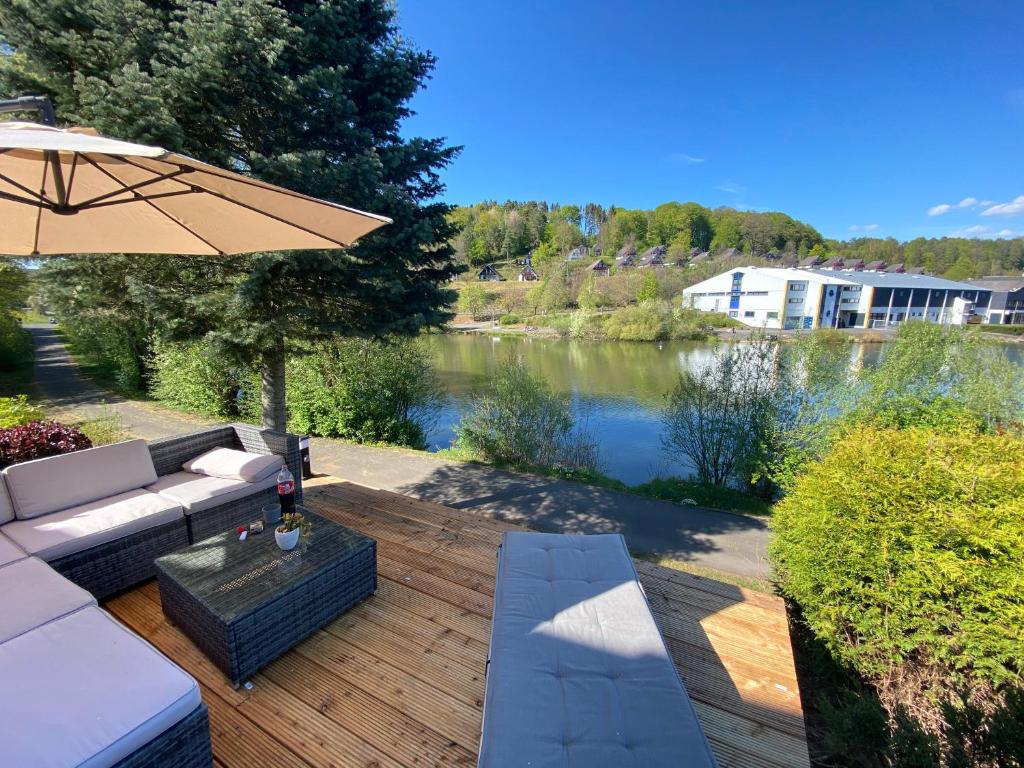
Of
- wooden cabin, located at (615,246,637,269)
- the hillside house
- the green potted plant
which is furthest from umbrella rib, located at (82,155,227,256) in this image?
wooden cabin, located at (615,246,637,269)

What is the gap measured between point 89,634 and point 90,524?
42.4 inches

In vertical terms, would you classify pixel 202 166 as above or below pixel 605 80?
below

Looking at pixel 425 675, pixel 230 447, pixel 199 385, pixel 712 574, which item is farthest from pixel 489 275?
pixel 425 675

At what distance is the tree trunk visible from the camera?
153 inches

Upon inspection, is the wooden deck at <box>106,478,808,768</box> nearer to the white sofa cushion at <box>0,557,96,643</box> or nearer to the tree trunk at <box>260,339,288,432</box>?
the white sofa cushion at <box>0,557,96,643</box>

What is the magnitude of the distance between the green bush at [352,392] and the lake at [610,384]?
1280 millimetres

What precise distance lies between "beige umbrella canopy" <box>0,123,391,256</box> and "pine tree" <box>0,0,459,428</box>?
2.57ft

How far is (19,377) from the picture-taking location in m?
11.4

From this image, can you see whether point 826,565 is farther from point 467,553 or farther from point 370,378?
point 370,378

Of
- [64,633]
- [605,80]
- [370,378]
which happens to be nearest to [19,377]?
[370,378]

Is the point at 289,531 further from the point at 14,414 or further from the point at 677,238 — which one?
the point at 677,238

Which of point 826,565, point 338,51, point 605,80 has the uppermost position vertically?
point 605,80

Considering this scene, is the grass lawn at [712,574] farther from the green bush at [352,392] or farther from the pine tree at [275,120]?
the green bush at [352,392]

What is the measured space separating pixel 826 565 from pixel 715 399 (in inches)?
164
